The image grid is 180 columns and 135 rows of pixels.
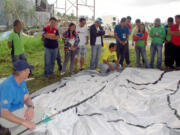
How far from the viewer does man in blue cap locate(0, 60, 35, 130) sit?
189 centimetres

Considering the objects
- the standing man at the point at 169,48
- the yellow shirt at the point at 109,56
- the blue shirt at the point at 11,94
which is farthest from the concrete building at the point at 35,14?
the blue shirt at the point at 11,94

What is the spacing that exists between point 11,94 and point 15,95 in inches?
3.6

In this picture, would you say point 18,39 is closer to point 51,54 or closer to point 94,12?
point 51,54

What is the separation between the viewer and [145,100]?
3303 millimetres

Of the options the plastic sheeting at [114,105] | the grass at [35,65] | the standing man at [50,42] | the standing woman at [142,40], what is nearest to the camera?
the plastic sheeting at [114,105]

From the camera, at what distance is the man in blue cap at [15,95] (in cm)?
189

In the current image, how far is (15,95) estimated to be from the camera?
80.4 inches

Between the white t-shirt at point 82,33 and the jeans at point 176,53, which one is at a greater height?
the white t-shirt at point 82,33

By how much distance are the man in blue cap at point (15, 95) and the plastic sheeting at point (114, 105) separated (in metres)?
0.26

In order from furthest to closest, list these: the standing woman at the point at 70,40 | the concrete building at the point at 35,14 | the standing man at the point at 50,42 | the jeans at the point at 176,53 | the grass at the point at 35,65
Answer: the concrete building at the point at 35,14
the jeans at the point at 176,53
the standing woman at the point at 70,40
the standing man at the point at 50,42
the grass at the point at 35,65

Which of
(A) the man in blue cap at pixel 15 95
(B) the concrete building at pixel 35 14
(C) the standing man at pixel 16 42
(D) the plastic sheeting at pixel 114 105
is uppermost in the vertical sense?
(B) the concrete building at pixel 35 14

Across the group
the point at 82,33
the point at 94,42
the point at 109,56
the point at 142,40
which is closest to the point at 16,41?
the point at 82,33

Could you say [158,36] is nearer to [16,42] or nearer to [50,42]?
[50,42]

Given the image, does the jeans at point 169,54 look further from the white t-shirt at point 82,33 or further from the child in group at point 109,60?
the white t-shirt at point 82,33
